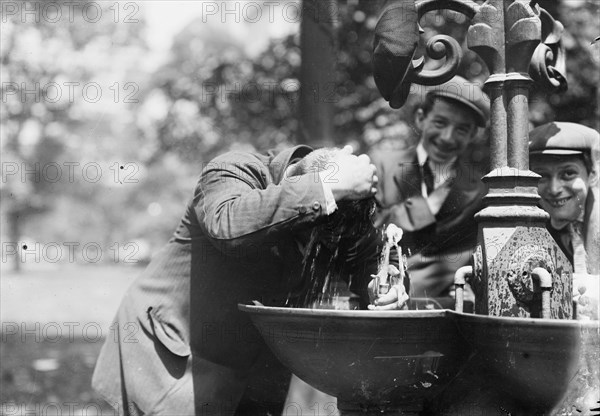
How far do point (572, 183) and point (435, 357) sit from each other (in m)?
1.15

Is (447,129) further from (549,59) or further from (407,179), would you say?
(549,59)

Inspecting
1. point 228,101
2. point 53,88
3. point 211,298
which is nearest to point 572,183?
point 211,298

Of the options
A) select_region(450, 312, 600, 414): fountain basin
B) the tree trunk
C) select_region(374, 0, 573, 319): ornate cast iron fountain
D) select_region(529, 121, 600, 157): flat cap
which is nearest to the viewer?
select_region(450, 312, 600, 414): fountain basin

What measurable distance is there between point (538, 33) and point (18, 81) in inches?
436

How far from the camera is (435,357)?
237 centimetres

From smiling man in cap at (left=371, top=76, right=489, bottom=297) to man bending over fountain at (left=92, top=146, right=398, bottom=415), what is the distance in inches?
43.2

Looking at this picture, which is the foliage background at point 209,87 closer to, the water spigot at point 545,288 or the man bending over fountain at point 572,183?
the man bending over fountain at point 572,183

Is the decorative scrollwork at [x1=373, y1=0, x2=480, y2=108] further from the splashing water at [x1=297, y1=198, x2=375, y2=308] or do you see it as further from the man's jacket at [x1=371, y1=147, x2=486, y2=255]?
the man's jacket at [x1=371, y1=147, x2=486, y2=255]

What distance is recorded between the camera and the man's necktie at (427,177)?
419cm

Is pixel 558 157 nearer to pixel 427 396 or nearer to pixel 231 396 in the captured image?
pixel 427 396

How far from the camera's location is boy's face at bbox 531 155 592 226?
A: 10.1ft

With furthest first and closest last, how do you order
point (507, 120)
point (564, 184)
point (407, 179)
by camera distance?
1. point (407, 179)
2. point (564, 184)
3. point (507, 120)

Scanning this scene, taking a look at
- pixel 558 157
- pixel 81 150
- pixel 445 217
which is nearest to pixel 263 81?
pixel 445 217

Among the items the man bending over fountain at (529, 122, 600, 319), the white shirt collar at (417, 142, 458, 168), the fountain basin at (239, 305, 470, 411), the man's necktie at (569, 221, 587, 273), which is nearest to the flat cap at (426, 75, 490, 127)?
the white shirt collar at (417, 142, 458, 168)
